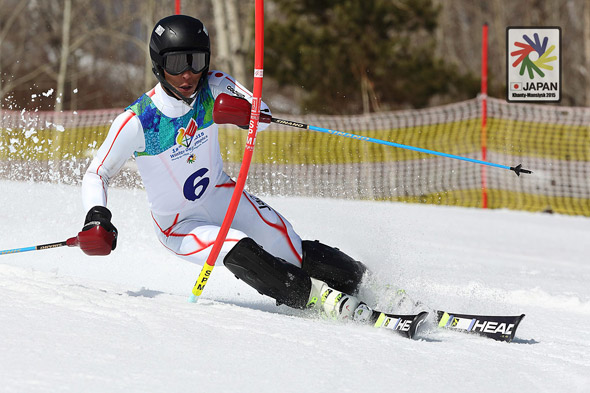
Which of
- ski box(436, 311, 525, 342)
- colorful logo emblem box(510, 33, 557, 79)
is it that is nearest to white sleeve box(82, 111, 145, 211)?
ski box(436, 311, 525, 342)

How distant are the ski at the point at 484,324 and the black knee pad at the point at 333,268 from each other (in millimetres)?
486

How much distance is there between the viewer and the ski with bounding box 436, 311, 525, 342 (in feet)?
12.6

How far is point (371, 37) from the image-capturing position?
20031 mm

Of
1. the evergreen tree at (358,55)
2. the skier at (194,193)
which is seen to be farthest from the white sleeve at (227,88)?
the evergreen tree at (358,55)

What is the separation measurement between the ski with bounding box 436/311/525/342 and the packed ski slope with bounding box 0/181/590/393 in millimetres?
78

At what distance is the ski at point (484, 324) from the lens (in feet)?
12.6

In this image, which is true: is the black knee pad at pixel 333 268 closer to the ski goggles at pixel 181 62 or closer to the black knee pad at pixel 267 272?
the black knee pad at pixel 267 272

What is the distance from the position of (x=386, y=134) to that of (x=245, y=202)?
10081 mm

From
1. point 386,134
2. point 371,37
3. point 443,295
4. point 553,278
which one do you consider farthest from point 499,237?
point 371,37

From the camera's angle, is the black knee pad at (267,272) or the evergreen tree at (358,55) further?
the evergreen tree at (358,55)

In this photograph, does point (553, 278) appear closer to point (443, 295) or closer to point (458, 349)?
point (443, 295)

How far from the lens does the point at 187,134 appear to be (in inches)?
161

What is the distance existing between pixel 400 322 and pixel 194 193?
128 centimetres

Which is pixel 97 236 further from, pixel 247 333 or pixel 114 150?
pixel 247 333
